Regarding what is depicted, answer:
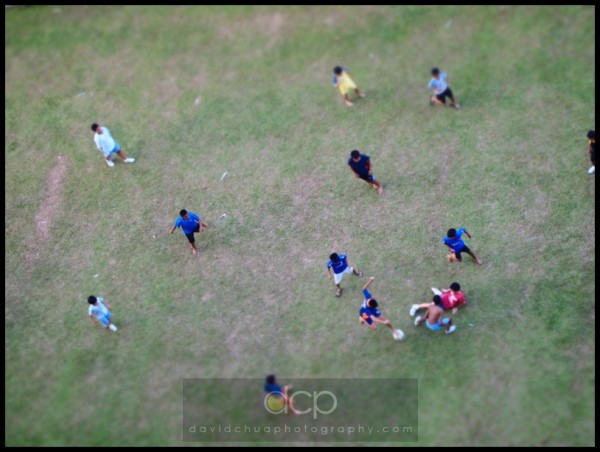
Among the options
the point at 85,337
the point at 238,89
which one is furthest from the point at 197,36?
the point at 85,337

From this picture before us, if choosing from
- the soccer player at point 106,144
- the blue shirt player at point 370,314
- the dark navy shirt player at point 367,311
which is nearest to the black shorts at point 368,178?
the blue shirt player at point 370,314

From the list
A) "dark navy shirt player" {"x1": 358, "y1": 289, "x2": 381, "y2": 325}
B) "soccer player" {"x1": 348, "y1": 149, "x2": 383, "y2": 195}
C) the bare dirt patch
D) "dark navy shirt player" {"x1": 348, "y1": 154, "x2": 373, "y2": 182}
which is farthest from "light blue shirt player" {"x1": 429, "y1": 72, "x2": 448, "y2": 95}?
the bare dirt patch

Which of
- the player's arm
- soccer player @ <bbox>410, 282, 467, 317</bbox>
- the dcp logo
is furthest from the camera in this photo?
soccer player @ <bbox>410, 282, 467, 317</bbox>

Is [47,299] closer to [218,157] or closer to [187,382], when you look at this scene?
[187,382]

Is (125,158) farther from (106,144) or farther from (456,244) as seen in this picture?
(456,244)

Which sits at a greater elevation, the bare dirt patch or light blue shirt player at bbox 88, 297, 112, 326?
the bare dirt patch

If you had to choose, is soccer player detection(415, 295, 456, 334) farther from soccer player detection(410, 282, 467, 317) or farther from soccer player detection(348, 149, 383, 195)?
soccer player detection(348, 149, 383, 195)

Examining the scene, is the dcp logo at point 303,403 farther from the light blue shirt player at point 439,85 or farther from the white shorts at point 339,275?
the light blue shirt player at point 439,85
